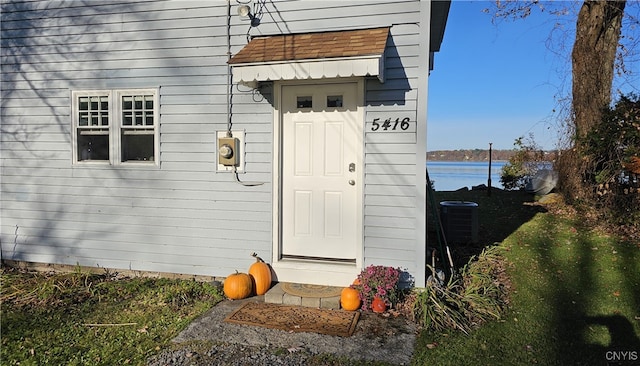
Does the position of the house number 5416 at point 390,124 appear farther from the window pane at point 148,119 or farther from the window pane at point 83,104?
the window pane at point 83,104

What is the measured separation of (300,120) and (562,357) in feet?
10.6

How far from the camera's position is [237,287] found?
13.8 ft

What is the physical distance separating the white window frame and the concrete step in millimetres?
2143

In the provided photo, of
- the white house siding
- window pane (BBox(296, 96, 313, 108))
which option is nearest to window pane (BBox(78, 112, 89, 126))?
the white house siding

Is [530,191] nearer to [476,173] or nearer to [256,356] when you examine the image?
[476,173]

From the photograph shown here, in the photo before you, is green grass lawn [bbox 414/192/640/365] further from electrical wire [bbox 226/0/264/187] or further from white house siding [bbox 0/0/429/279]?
electrical wire [bbox 226/0/264/187]

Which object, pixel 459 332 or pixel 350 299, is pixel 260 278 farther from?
pixel 459 332

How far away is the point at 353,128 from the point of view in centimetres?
434

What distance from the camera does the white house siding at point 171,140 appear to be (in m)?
4.17

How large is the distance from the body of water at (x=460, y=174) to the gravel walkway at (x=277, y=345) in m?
8.89

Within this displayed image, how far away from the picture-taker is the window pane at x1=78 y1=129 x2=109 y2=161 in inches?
202

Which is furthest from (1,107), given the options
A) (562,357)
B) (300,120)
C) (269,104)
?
(562,357)

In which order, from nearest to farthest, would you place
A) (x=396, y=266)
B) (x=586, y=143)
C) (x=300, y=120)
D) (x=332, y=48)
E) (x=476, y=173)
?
(x=332, y=48), (x=396, y=266), (x=300, y=120), (x=586, y=143), (x=476, y=173)

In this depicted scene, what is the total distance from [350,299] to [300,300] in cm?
52
